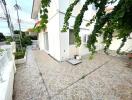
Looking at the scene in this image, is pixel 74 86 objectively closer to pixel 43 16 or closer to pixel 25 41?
pixel 43 16

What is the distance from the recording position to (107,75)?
6410 mm

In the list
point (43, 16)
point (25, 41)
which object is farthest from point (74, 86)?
point (25, 41)

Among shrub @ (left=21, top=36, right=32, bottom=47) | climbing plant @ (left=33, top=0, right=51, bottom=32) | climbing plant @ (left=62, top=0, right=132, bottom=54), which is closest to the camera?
climbing plant @ (left=62, top=0, right=132, bottom=54)

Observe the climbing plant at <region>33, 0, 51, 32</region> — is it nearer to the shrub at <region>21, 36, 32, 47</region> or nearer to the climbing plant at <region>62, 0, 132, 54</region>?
the climbing plant at <region>62, 0, 132, 54</region>

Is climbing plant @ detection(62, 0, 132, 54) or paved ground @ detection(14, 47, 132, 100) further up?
climbing plant @ detection(62, 0, 132, 54)

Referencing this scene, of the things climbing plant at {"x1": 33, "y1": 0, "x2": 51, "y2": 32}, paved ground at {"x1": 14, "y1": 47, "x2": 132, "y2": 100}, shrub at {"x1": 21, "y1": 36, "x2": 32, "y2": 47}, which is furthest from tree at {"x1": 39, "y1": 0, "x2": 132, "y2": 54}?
shrub at {"x1": 21, "y1": 36, "x2": 32, "y2": 47}

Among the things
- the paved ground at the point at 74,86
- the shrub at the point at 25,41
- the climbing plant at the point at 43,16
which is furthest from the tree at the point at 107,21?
the shrub at the point at 25,41

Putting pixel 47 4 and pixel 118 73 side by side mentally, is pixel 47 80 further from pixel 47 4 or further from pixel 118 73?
pixel 47 4

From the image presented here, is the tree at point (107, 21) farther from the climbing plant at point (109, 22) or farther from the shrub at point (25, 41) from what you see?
the shrub at point (25, 41)

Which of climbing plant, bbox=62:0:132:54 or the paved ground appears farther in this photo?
the paved ground

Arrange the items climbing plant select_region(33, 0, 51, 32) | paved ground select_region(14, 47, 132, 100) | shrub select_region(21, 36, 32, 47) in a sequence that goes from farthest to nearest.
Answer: shrub select_region(21, 36, 32, 47) → paved ground select_region(14, 47, 132, 100) → climbing plant select_region(33, 0, 51, 32)

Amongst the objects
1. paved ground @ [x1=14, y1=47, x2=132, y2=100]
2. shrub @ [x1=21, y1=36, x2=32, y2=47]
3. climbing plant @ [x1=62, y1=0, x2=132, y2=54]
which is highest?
climbing plant @ [x1=62, y1=0, x2=132, y2=54]

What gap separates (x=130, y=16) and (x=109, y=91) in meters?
4.22

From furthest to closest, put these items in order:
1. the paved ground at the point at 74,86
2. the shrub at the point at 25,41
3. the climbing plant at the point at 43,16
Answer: the shrub at the point at 25,41
the paved ground at the point at 74,86
the climbing plant at the point at 43,16
